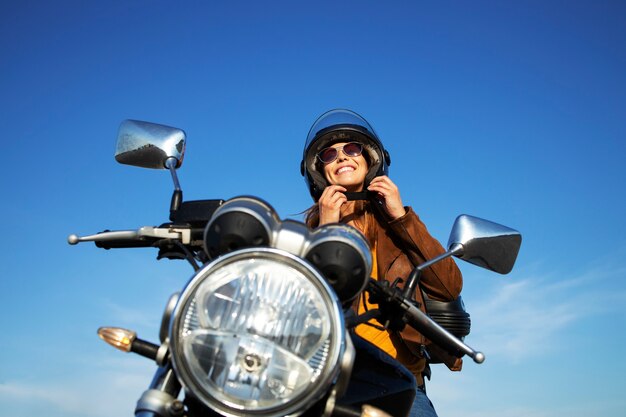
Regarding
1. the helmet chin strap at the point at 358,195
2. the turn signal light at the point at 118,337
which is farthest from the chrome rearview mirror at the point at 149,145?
the helmet chin strap at the point at 358,195

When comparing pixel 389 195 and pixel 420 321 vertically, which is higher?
pixel 389 195

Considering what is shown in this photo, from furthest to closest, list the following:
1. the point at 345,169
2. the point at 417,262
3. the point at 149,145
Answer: the point at 345,169
the point at 417,262
the point at 149,145

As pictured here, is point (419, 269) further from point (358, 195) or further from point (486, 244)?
point (358, 195)

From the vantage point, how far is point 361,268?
1395 millimetres

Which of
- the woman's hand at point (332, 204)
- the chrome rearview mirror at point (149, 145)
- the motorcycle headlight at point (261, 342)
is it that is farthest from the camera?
the woman's hand at point (332, 204)

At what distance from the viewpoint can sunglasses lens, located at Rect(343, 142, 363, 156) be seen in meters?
3.58

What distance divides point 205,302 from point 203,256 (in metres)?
0.46

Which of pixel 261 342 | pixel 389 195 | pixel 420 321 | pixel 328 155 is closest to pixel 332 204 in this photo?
pixel 389 195

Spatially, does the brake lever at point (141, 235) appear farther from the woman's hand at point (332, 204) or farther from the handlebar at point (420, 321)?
the woman's hand at point (332, 204)

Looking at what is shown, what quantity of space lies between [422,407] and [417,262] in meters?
0.68

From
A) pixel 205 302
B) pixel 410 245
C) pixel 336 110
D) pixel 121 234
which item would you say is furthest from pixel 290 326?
pixel 336 110

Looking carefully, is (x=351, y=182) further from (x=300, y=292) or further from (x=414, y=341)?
(x=300, y=292)

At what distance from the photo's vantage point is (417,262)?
2.87m

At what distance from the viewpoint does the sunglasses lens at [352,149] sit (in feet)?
11.7
